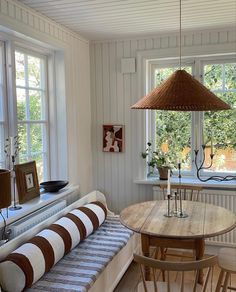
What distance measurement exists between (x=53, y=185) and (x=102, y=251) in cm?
88

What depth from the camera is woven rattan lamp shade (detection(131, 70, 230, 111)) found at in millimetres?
1939

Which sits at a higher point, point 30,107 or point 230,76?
point 230,76

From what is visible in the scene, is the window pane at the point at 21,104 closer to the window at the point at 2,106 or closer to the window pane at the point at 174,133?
the window at the point at 2,106

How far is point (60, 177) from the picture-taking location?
3.48m

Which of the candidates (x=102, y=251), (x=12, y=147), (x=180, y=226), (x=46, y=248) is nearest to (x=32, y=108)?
(x=12, y=147)

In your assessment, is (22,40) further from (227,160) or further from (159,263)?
(227,160)

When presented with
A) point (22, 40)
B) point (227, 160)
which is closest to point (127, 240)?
point (227, 160)

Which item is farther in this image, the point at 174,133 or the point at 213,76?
the point at 174,133

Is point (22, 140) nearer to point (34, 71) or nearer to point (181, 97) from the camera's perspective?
point (34, 71)

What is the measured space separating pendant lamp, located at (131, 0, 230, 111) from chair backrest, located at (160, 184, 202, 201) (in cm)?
147

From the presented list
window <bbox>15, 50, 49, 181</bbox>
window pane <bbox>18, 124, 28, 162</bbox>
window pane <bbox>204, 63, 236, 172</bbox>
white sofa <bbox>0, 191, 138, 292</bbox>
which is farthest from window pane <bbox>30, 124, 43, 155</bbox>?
window pane <bbox>204, 63, 236, 172</bbox>

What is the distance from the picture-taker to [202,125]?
12.3 ft

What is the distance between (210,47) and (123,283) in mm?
2566

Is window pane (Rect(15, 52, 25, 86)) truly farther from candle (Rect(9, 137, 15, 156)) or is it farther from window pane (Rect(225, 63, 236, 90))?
window pane (Rect(225, 63, 236, 90))
